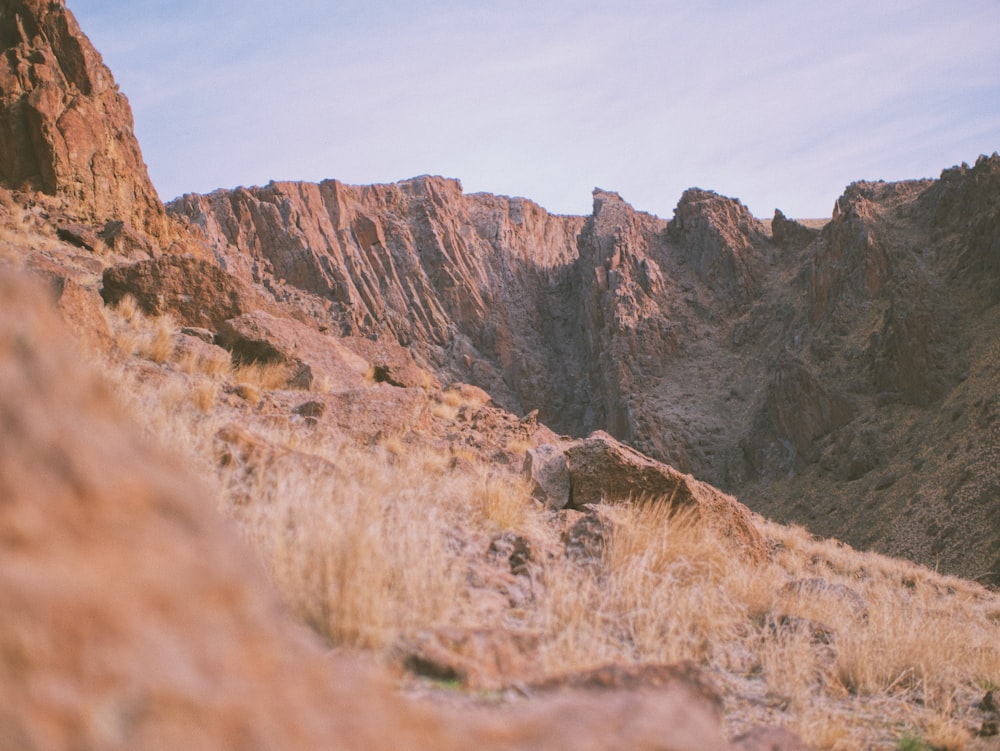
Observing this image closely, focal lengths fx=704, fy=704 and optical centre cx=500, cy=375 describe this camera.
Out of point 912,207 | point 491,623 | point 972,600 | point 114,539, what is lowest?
point 972,600

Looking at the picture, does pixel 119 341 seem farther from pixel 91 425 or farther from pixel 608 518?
pixel 91 425

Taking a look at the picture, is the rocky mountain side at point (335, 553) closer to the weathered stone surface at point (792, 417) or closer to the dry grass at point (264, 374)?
the dry grass at point (264, 374)

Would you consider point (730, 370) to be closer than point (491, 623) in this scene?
No

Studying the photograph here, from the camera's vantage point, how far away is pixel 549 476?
26.1ft

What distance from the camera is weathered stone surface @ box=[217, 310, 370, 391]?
10133 millimetres

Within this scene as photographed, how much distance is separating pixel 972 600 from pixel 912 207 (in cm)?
4238

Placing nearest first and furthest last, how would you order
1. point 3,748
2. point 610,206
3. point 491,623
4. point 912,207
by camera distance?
point 3,748, point 491,623, point 912,207, point 610,206

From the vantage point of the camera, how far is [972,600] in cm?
1270

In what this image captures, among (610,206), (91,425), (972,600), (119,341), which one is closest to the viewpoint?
(91,425)

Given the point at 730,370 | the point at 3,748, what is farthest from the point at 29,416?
the point at 730,370

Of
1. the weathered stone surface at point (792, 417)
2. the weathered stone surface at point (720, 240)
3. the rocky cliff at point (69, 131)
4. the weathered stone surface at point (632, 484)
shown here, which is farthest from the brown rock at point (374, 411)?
the weathered stone surface at point (720, 240)

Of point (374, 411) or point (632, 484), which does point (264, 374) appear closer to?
point (374, 411)

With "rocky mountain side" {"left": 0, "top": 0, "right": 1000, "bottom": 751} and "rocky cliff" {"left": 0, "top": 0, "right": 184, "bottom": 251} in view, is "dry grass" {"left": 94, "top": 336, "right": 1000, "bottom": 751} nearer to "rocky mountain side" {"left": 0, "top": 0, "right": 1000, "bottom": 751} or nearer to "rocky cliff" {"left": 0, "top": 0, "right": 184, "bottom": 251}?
"rocky mountain side" {"left": 0, "top": 0, "right": 1000, "bottom": 751}

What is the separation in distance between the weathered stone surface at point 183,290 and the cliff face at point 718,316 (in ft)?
73.5
